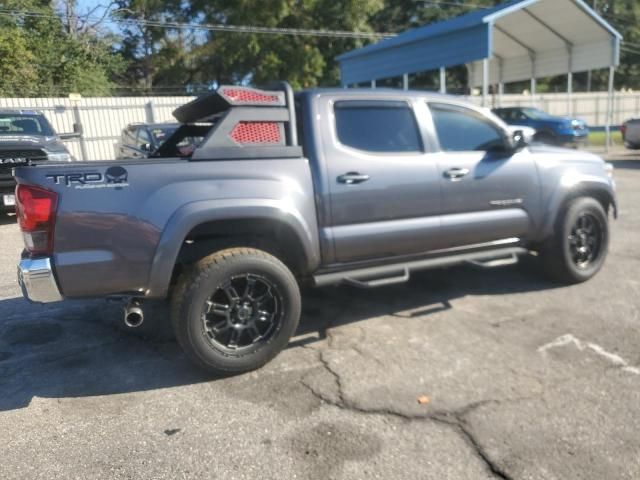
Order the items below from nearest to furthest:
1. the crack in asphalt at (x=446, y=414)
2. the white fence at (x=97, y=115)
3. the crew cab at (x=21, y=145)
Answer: the crack in asphalt at (x=446, y=414)
the crew cab at (x=21, y=145)
the white fence at (x=97, y=115)

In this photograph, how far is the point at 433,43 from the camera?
55.8 feet

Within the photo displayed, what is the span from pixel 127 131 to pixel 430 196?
974 cm

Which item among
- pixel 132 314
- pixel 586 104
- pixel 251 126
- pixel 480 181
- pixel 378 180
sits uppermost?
pixel 586 104

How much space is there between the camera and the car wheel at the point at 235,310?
3494 mm

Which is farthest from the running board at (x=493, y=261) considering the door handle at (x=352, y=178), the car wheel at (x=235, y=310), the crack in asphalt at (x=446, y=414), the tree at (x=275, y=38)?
the tree at (x=275, y=38)

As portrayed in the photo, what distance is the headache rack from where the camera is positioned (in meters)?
3.60

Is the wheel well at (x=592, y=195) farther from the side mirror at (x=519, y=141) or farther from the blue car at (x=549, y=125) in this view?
the blue car at (x=549, y=125)

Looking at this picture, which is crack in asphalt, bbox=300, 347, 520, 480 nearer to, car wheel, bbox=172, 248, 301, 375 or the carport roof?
car wheel, bbox=172, 248, 301, 375

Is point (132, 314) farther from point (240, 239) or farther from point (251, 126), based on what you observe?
point (251, 126)

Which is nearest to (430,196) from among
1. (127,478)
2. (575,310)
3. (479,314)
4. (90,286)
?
(479,314)

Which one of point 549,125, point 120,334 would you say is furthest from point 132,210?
point 549,125

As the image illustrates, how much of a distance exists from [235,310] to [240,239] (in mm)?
505

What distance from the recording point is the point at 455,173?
448 centimetres

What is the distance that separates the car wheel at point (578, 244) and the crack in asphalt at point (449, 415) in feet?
7.41
